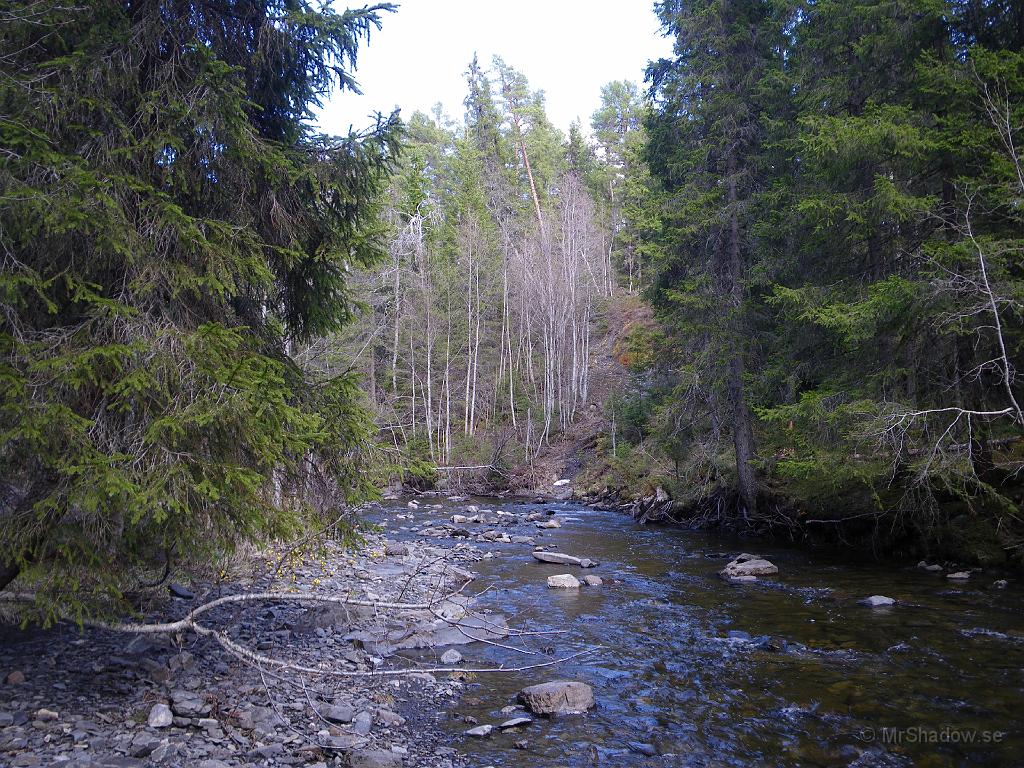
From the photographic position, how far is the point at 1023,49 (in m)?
10.4

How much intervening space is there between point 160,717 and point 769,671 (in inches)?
244

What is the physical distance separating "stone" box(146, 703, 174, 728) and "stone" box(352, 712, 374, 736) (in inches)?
57.6

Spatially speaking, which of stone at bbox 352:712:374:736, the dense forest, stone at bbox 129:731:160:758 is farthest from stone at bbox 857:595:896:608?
stone at bbox 129:731:160:758

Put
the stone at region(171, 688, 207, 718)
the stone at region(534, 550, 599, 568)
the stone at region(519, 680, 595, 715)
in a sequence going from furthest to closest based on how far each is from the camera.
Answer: the stone at region(534, 550, 599, 568), the stone at region(519, 680, 595, 715), the stone at region(171, 688, 207, 718)

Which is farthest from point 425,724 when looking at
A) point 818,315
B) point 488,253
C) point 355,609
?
point 488,253

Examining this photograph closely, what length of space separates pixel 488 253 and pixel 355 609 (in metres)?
30.4

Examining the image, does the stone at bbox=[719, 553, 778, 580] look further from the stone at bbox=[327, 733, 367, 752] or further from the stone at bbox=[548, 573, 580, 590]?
the stone at bbox=[327, 733, 367, 752]

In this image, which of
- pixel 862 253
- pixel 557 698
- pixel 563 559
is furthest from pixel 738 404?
pixel 557 698

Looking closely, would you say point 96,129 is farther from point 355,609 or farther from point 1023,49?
point 1023,49

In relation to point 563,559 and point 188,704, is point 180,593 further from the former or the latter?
point 563,559

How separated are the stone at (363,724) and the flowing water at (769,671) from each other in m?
0.77

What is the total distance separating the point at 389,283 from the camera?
28938 millimetres

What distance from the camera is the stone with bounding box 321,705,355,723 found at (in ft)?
18.1

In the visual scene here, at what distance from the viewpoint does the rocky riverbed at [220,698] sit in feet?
14.9
